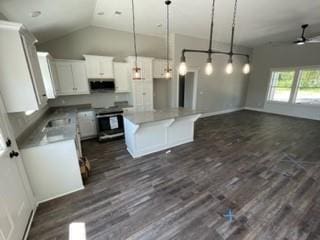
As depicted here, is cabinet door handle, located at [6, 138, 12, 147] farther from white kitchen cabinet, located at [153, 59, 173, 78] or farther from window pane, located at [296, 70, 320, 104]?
window pane, located at [296, 70, 320, 104]

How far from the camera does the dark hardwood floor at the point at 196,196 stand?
181cm

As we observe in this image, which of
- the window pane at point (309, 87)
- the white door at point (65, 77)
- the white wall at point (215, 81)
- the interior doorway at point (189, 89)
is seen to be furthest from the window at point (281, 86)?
the white door at point (65, 77)

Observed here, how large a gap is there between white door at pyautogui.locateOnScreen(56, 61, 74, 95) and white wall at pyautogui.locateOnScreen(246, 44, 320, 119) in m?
8.66

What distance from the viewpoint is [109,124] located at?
4398 mm

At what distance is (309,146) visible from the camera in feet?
13.0

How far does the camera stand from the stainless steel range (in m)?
4.27

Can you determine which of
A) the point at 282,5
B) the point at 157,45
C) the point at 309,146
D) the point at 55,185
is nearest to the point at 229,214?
the point at 55,185

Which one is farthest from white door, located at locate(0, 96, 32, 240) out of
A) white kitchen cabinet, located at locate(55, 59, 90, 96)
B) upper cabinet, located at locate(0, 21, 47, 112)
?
white kitchen cabinet, located at locate(55, 59, 90, 96)

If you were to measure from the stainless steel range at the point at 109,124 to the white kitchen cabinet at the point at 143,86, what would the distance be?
2.42ft

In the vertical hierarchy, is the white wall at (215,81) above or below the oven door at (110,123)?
above

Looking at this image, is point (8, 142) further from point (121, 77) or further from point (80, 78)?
point (121, 77)

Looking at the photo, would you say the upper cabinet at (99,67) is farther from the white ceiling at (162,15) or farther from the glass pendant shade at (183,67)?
the glass pendant shade at (183,67)

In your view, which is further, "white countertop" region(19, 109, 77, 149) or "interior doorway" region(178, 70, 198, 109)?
"interior doorway" region(178, 70, 198, 109)

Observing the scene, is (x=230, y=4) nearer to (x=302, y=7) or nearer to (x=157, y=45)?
(x=302, y=7)
